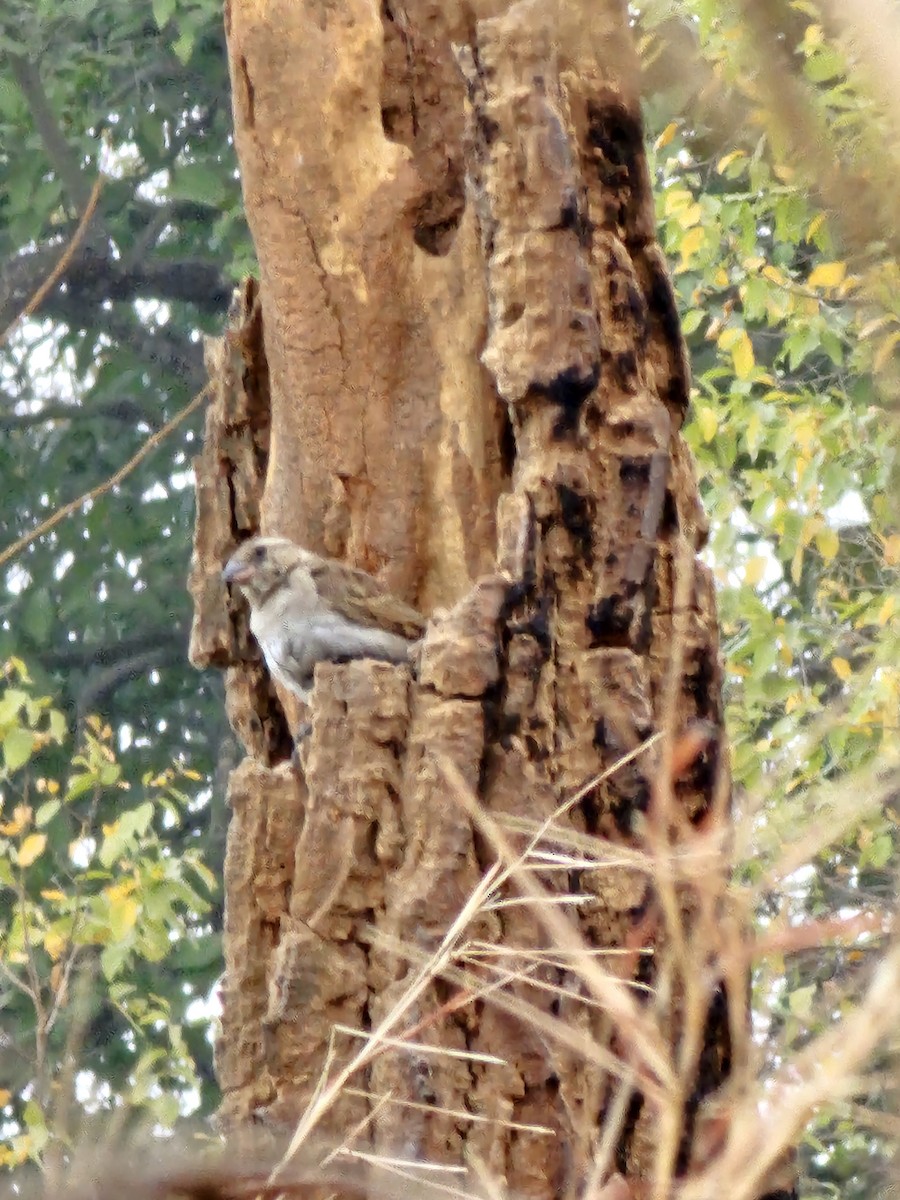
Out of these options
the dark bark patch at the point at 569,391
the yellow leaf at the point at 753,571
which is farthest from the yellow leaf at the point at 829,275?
the dark bark patch at the point at 569,391

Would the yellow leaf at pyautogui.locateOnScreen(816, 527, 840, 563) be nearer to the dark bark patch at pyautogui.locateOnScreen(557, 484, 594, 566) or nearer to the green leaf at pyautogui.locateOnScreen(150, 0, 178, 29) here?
the dark bark patch at pyautogui.locateOnScreen(557, 484, 594, 566)

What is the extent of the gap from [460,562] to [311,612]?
30 cm

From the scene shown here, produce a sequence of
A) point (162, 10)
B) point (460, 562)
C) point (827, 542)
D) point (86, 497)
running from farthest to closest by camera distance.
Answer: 1. point (162, 10)
2. point (827, 542)
3. point (460, 562)
4. point (86, 497)

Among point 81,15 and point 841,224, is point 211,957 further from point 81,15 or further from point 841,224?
point 841,224

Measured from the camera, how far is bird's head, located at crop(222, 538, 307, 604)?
3240 millimetres

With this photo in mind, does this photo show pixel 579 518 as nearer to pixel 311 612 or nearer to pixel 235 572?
pixel 311 612

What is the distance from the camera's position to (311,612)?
3297mm

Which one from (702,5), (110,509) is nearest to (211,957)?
(110,509)

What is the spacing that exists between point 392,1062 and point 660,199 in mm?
3657

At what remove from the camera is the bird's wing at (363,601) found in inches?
127

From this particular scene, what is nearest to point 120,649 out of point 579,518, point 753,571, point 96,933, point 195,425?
point 195,425

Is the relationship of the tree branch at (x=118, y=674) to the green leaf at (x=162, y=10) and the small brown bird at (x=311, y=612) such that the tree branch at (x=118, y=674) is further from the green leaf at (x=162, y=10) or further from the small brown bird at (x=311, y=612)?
the small brown bird at (x=311, y=612)

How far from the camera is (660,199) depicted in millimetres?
5645

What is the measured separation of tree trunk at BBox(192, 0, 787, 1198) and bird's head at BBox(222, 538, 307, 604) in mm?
60
